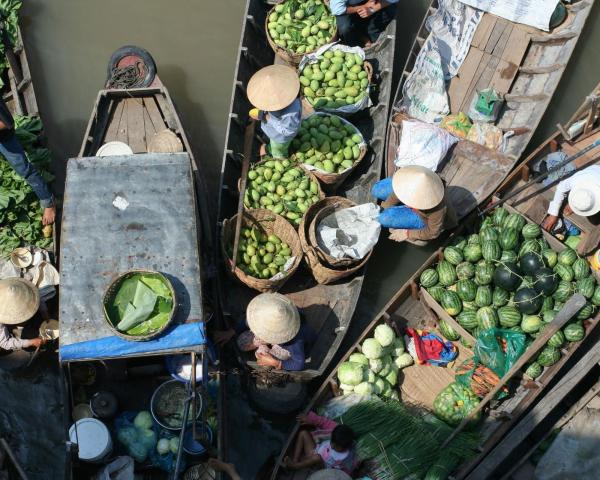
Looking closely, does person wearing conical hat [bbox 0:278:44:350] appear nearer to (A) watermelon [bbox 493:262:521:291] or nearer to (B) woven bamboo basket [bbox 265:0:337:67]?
(B) woven bamboo basket [bbox 265:0:337:67]

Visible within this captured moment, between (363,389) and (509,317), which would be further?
(509,317)

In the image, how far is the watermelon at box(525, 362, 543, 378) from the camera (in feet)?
21.4

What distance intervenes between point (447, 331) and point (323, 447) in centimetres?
200

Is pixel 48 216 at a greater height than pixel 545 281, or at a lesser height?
lesser

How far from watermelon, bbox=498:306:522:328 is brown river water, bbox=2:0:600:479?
10.5 ft

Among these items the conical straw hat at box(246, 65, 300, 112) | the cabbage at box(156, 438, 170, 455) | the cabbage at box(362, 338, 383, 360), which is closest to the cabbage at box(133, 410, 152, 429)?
the cabbage at box(156, 438, 170, 455)

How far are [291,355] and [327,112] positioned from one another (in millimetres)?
3065

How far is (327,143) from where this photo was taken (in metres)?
7.22

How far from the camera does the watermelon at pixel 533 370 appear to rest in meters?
6.51

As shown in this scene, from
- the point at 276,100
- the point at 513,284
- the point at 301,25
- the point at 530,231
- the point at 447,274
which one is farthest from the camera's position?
the point at 301,25

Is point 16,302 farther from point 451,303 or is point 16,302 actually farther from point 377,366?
point 451,303

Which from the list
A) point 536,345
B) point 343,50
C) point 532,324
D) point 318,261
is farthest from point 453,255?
point 343,50

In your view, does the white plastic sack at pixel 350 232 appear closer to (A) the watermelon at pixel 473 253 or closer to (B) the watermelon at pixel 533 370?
(A) the watermelon at pixel 473 253

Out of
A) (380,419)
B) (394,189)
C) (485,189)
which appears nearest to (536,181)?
(485,189)
